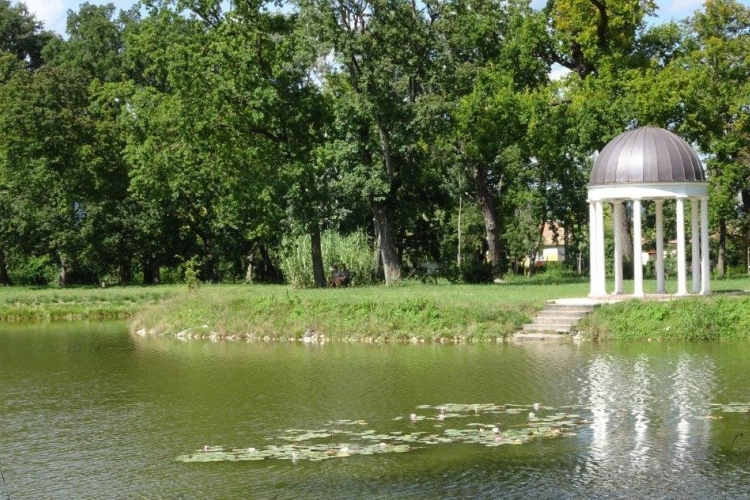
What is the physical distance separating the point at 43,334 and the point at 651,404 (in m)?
24.3

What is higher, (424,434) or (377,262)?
(377,262)

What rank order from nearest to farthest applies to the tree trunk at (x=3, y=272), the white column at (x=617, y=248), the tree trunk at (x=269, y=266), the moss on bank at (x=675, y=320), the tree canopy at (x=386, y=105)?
1. the moss on bank at (x=675, y=320)
2. the white column at (x=617, y=248)
3. the tree canopy at (x=386, y=105)
4. the tree trunk at (x=269, y=266)
5. the tree trunk at (x=3, y=272)

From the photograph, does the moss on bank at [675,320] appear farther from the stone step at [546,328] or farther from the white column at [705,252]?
the white column at [705,252]

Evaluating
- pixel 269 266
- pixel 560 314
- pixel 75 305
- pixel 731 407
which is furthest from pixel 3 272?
pixel 731 407

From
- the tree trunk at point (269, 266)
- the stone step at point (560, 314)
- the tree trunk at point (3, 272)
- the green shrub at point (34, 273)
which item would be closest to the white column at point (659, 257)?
the stone step at point (560, 314)

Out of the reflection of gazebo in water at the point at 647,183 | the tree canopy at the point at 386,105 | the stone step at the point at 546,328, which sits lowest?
the stone step at the point at 546,328

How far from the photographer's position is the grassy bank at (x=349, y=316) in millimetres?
30922

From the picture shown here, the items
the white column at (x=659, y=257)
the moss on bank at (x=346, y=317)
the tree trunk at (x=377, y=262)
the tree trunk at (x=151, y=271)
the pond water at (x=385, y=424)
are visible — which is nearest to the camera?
the pond water at (x=385, y=424)

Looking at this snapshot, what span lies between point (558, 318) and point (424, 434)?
14.4m

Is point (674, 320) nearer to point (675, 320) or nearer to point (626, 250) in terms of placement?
point (675, 320)

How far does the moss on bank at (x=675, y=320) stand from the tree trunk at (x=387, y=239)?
18.9m

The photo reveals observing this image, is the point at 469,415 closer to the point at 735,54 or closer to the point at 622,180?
the point at 622,180

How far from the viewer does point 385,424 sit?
17953 mm

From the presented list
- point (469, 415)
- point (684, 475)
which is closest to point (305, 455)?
point (469, 415)
